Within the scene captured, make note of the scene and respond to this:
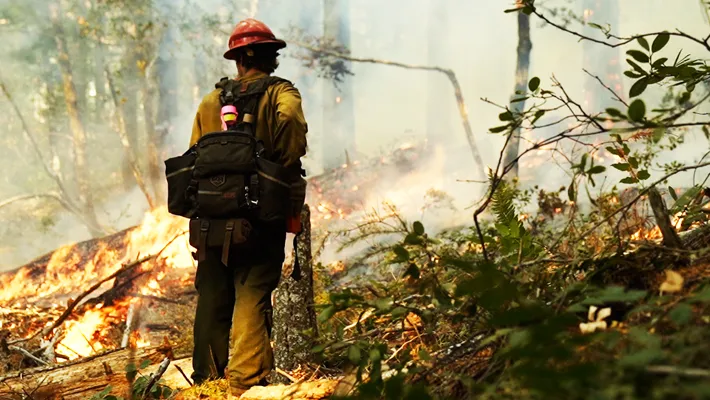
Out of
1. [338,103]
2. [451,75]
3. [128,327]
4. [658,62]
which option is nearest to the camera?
[658,62]

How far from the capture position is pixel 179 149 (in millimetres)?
15461

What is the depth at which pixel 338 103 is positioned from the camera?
14.2 meters

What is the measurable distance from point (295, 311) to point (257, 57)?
1546 mm

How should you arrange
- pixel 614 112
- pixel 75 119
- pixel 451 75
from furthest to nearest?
pixel 75 119, pixel 451 75, pixel 614 112

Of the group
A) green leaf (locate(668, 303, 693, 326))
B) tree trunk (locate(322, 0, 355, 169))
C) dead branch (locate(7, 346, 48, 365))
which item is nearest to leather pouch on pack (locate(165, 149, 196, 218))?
dead branch (locate(7, 346, 48, 365))

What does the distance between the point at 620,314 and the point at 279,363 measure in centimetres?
234

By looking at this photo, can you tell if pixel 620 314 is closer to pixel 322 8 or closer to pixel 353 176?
pixel 353 176

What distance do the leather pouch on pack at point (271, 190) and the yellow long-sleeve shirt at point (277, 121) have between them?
0.62ft

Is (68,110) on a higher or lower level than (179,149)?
higher

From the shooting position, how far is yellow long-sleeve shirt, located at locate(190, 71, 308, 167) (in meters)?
3.41

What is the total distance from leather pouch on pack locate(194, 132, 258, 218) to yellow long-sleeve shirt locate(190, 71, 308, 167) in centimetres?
22

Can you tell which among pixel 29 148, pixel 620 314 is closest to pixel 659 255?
pixel 620 314

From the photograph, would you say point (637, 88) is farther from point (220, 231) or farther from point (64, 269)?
point (64, 269)

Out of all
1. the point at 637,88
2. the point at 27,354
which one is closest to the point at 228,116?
the point at 637,88
